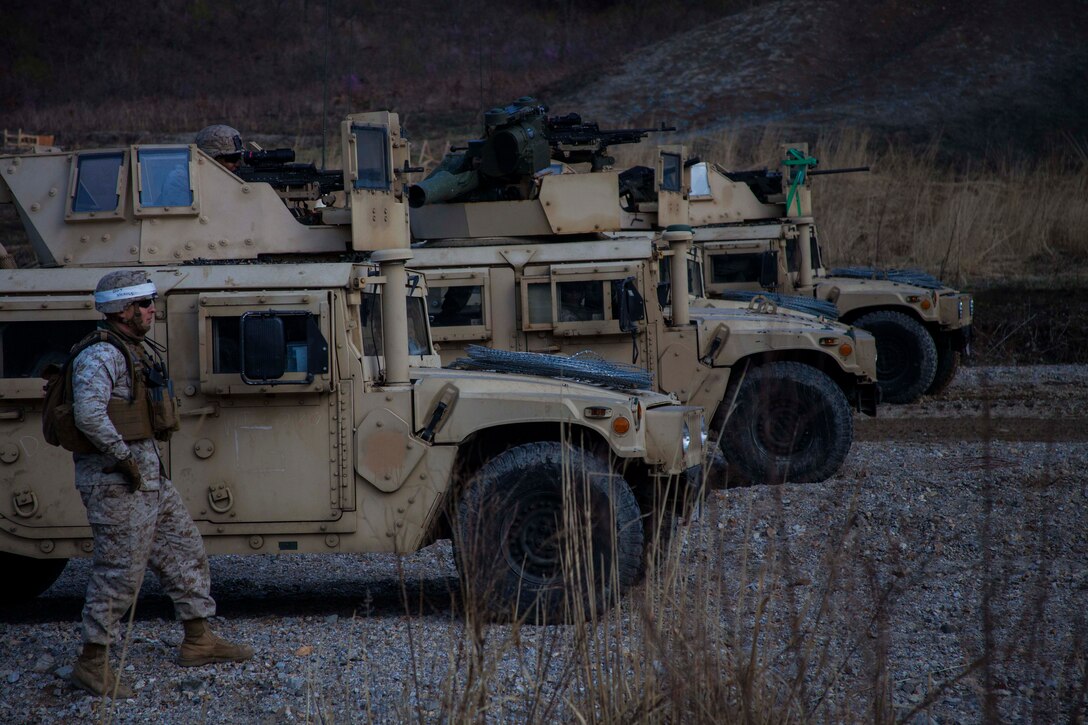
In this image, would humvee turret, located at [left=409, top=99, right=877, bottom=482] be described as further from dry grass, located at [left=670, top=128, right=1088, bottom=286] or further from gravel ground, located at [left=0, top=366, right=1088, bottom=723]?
dry grass, located at [left=670, top=128, right=1088, bottom=286]

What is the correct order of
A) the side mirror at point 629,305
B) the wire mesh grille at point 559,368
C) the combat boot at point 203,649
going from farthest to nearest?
the side mirror at point 629,305
the wire mesh grille at point 559,368
the combat boot at point 203,649

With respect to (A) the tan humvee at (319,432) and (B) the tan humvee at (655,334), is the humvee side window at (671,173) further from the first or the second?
(A) the tan humvee at (319,432)

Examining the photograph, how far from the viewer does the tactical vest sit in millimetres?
4617


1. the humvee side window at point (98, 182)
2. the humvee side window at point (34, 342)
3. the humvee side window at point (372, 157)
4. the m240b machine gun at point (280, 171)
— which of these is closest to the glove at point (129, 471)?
the humvee side window at point (34, 342)

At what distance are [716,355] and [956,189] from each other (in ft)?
46.4

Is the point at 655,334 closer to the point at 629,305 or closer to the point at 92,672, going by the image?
the point at 629,305

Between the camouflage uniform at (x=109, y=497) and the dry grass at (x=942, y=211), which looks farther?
the dry grass at (x=942, y=211)

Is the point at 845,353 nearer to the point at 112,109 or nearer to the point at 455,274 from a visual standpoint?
the point at 455,274

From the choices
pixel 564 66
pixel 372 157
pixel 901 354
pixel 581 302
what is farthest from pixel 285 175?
pixel 564 66

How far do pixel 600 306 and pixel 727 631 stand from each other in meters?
4.62

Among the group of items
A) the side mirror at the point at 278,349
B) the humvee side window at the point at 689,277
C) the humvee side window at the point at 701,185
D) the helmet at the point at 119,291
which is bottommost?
the side mirror at the point at 278,349

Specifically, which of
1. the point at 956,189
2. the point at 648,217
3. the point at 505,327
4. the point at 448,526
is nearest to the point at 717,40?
the point at 956,189

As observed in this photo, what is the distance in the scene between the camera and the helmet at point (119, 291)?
471 centimetres

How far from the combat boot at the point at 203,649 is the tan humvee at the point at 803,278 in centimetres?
754
